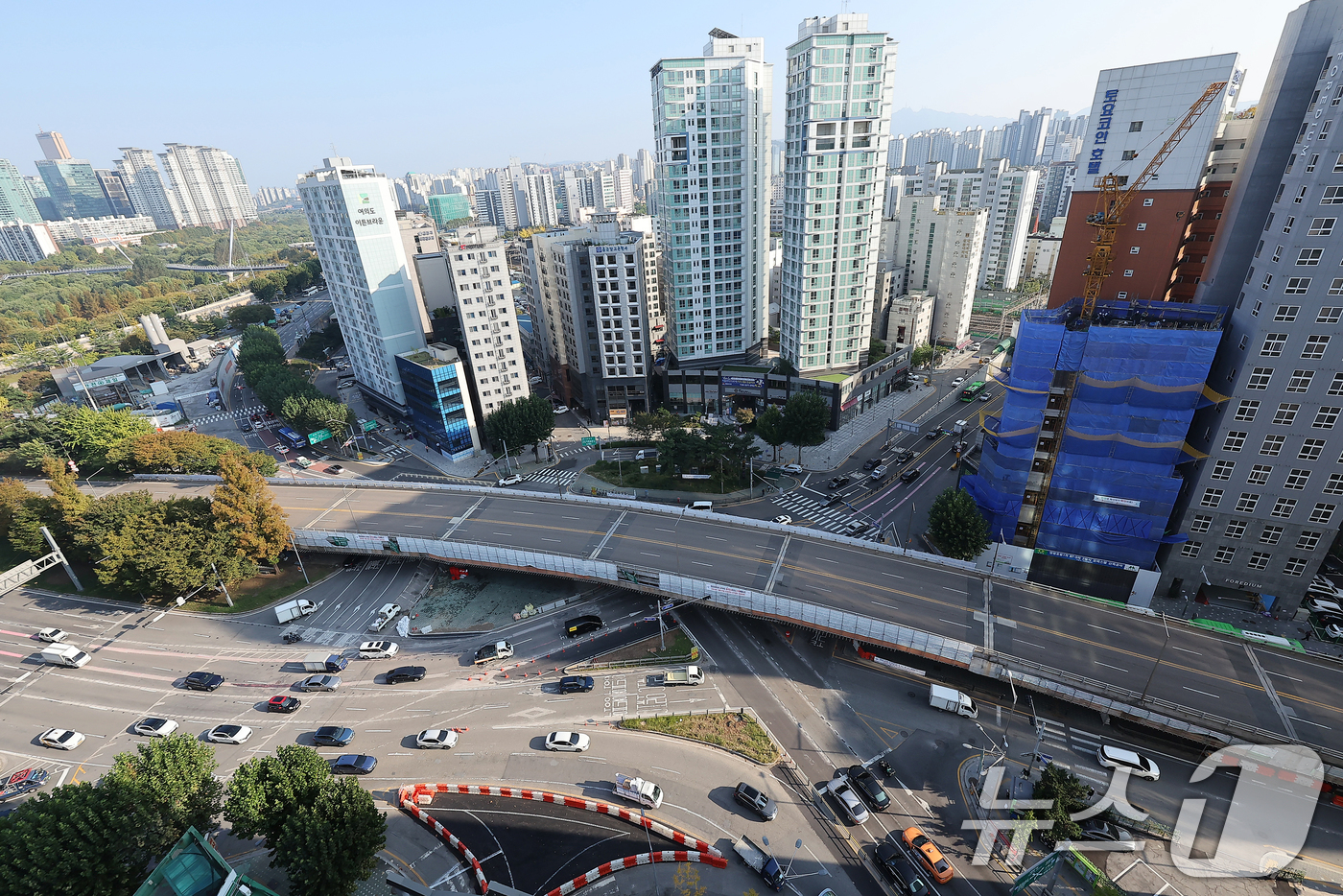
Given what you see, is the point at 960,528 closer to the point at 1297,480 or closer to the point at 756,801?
the point at 1297,480

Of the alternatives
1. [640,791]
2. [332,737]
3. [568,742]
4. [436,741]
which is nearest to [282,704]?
[332,737]

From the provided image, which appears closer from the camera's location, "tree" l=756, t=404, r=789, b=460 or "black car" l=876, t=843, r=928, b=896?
"black car" l=876, t=843, r=928, b=896

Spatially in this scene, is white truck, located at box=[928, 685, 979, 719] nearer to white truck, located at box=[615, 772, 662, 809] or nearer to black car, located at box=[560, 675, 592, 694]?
white truck, located at box=[615, 772, 662, 809]

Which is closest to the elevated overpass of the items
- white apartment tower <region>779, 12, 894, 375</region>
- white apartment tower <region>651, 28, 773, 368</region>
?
white apartment tower <region>779, 12, 894, 375</region>

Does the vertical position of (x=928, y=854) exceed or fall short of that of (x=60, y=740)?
it falls short

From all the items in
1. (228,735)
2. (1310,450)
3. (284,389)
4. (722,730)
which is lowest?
(722,730)

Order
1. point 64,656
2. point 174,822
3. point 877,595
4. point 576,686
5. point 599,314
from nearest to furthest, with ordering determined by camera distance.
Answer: point 174,822 → point 576,686 → point 877,595 → point 64,656 → point 599,314
